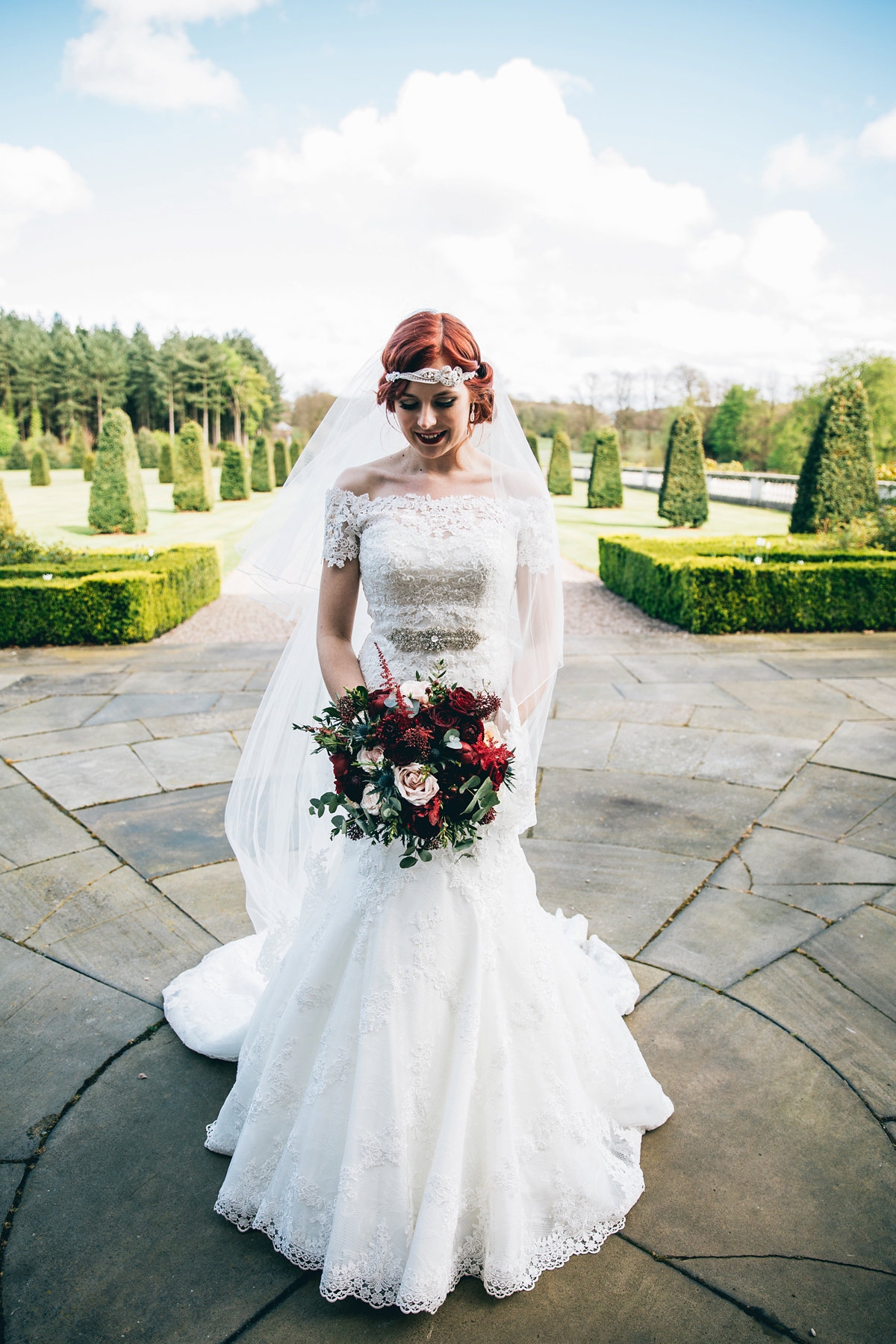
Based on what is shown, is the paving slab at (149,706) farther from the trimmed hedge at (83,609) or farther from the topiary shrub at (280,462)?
the topiary shrub at (280,462)

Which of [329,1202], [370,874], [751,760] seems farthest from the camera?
[751,760]

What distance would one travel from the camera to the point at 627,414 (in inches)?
2359

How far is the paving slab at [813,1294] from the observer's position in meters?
2.04

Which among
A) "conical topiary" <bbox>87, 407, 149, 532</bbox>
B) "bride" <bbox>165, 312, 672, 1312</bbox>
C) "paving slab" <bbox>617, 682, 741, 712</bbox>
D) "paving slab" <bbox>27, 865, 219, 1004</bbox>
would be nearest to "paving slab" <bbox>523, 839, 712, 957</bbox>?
"bride" <bbox>165, 312, 672, 1312</bbox>

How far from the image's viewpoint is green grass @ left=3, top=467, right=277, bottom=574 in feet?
63.3

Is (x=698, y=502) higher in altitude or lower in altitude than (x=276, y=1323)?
higher

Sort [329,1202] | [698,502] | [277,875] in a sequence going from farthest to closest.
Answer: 1. [698,502]
2. [277,875]
3. [329,1202]

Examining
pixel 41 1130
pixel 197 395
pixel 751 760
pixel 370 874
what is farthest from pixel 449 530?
pixel 197 395

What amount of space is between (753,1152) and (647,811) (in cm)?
258

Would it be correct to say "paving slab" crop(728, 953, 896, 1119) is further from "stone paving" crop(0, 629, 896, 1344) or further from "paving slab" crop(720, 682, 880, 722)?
"paving slab" crop(720, 682, 880, 722)

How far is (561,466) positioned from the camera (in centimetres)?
3250

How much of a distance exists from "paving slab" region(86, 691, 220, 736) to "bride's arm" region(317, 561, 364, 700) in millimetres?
4638

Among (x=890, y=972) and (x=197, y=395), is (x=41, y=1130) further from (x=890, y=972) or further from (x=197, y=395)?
(x=197, y=395)

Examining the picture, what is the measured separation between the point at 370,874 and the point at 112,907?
2.26 meters
